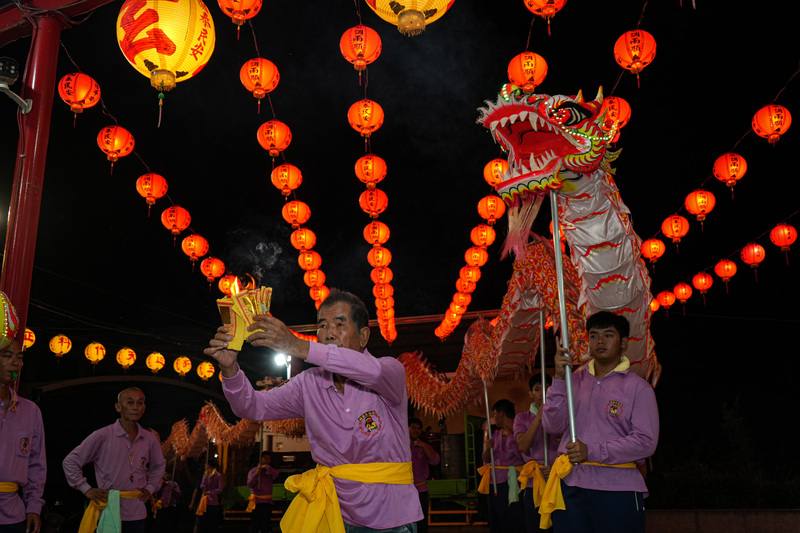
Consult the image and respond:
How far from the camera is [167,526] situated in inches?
420

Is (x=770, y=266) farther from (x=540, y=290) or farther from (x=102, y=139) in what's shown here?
(x=102, y=139)

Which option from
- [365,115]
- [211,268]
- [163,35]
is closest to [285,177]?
[365,115]

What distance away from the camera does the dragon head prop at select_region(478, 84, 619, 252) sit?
3.79 metres

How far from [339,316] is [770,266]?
13.8 m

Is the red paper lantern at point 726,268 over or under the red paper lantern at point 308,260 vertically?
under

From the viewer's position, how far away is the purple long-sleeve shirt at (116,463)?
193 inches

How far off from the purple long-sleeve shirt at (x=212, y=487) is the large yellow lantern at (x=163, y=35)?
803 centimetres

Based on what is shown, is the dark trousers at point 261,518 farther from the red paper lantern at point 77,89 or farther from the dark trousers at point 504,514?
the red paper lantern at point 77,89

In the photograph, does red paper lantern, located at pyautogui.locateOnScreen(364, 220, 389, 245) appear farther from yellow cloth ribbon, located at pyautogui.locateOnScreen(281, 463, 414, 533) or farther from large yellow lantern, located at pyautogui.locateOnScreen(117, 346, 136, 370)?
yellow cloth ribbon, located at pyautogui.locateOnScreen(281, 463, 414, 533)

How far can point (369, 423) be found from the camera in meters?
2.56

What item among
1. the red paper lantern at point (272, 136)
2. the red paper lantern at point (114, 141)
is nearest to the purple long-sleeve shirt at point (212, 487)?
the red paper lantern at point (114, 141)

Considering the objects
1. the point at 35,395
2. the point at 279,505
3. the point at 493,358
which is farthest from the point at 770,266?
the point at 35,395

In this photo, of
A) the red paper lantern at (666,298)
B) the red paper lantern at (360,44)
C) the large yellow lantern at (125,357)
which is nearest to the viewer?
the red paper lantern at (360,44)

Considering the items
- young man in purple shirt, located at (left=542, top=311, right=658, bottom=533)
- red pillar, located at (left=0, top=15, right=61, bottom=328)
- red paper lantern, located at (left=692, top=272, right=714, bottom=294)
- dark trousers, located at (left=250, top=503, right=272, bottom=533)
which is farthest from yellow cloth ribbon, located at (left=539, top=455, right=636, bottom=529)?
red paper lantern, located at (left=692, top=272, right=714, bottom=294)
